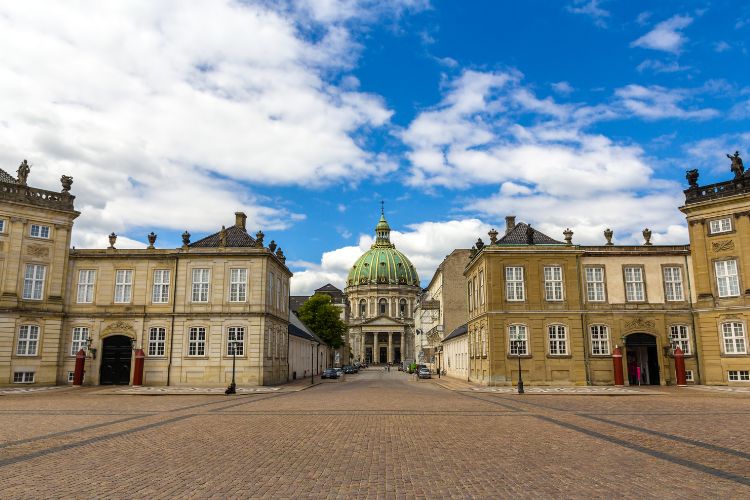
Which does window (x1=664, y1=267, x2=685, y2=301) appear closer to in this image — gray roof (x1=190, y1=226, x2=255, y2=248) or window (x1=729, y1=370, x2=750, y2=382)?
window (x1=729, y1=370, x2=750, y2=382)

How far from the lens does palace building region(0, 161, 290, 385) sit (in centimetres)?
3903

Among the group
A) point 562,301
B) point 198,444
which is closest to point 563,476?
point 198,444

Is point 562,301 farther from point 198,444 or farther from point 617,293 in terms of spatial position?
point 198,444

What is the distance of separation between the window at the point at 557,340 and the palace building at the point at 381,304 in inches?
4448

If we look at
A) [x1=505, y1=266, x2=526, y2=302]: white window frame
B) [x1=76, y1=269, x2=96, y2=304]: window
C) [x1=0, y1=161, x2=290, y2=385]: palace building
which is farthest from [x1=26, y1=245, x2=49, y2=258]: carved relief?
[x1=505, y1=266, x2=526, y2=302]: white window frame

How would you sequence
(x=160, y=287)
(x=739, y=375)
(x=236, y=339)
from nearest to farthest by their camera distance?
(x=739, y=375), (x=236, y=339), (x=160, y=287)

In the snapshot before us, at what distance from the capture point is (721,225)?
38.8m

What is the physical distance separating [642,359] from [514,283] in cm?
1157

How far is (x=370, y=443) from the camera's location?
14.2 m

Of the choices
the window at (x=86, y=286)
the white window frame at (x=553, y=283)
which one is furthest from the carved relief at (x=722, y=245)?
the window at (x=86, y=286)

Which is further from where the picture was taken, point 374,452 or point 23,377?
point 23,377

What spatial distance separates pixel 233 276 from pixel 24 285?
14187 millimetres

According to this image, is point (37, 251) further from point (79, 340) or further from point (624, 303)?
point (624, 303)

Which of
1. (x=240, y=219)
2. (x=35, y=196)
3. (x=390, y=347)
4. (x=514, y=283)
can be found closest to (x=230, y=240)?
(x=240, y=219)
